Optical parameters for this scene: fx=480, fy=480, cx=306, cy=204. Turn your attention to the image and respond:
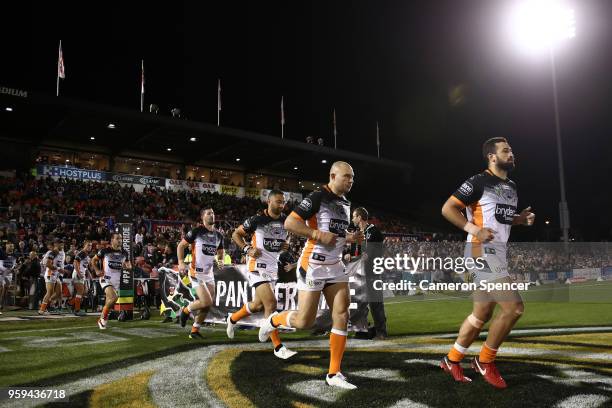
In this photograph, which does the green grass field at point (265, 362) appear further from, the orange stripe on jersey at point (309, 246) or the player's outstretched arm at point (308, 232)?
the player's outstretched arm at point (308, 232)

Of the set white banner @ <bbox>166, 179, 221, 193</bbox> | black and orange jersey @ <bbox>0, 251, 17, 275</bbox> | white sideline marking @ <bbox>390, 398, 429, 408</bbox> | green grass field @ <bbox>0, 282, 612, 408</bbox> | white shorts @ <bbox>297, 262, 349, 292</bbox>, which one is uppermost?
white banner @ <bbox>166, 179, 221, 193</bbox>

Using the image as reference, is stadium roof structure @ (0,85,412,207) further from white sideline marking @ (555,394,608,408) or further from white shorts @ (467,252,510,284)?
white sideline marking @ (555,394,608,408)

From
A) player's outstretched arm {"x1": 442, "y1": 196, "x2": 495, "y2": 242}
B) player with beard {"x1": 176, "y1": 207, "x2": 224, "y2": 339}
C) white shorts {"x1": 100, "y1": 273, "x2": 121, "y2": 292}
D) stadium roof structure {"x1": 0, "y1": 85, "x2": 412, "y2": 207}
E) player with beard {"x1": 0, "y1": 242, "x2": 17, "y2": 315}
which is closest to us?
player's outstretched arm {"x1": 442, "y1": 196, "x2": 495, "y2": 242}

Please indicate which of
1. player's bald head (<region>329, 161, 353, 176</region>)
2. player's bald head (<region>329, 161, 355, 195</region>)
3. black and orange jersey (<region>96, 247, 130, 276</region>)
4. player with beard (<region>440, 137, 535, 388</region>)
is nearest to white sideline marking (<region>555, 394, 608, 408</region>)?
player with beard (<region>440, 137, 535, 388</region>)

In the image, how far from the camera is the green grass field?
15.2 feet

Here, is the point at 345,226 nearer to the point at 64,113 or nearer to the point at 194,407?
the point at 194,407

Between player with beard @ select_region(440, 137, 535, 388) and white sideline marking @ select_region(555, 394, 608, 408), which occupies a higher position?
player with beard @ select_region(440, 137, 535, 388)

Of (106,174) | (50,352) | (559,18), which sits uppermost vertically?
(559,18)

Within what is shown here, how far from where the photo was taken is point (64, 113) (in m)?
30.2

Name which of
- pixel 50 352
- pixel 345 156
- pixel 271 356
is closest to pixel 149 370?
pixel 271 356

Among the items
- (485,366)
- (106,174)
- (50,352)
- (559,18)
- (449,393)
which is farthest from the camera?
(106,174)

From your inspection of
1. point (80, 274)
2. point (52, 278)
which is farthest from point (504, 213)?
point (52, 278)

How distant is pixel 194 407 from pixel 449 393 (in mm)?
2414

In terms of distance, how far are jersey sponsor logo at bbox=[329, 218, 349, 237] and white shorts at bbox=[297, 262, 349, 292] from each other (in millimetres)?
360
